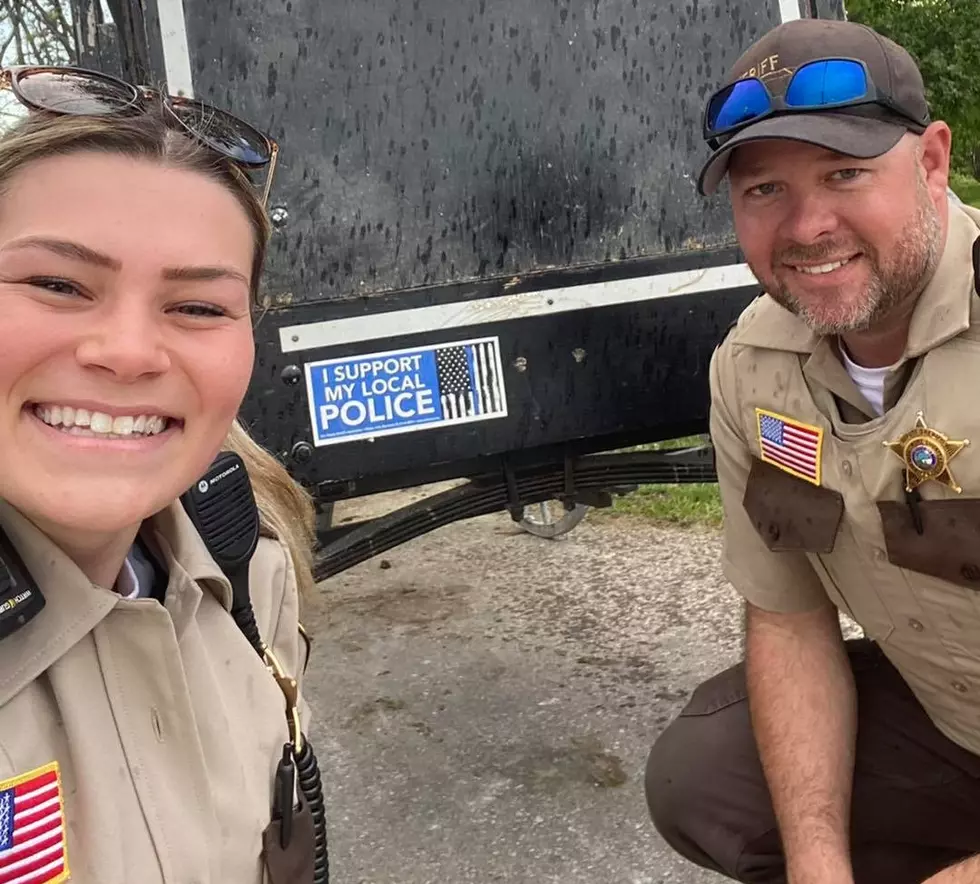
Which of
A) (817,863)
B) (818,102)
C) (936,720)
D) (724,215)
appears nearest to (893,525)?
(936,720)

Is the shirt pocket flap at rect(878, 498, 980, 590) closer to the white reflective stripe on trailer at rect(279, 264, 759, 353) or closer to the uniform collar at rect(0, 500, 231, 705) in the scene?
the white reflective stripe on trailer at rect(279, 264, 759, 353)

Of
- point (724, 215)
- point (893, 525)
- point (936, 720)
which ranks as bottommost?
point (936, 720)

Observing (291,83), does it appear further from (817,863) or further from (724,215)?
(817,863)

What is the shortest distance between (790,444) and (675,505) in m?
3.21

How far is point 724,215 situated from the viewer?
2713 mm

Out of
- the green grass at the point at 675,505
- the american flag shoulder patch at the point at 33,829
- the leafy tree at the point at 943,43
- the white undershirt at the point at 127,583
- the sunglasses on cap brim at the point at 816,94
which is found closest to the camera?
the american flag shoulder patch at the point at 33,829

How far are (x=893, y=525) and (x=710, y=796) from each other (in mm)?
781

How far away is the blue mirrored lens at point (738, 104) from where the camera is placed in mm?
2004

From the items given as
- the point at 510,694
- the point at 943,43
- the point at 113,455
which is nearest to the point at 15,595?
the point at 113,455

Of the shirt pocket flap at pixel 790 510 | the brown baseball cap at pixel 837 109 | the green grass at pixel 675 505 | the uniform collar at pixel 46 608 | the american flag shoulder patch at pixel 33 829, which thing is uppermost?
the brown baseball cap at pixel 837 109

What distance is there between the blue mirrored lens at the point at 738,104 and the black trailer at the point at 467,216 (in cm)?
55

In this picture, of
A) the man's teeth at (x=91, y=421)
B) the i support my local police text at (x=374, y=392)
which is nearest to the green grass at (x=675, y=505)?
the i support my local police text at (x=374, y=392)

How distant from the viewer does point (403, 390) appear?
8.09 feet

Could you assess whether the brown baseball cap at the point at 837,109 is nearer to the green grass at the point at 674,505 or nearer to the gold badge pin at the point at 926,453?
the gold badge pin at the point at 926,453
